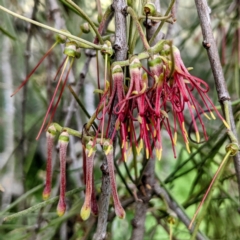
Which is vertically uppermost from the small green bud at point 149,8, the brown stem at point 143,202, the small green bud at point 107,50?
the small green bud at point 149,8

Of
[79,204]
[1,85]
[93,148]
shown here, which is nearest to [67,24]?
[1,85]

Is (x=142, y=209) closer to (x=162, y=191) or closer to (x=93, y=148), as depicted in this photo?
(x=162, y=191)

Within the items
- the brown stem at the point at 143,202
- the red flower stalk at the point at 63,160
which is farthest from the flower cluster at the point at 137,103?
the brown stem at the point at 143,202

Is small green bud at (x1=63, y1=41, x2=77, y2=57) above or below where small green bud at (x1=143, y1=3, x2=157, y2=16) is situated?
below

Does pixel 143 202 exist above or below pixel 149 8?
below

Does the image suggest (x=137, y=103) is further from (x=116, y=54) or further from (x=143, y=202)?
(x=143, y=202)

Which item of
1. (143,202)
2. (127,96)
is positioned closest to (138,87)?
(127,96)

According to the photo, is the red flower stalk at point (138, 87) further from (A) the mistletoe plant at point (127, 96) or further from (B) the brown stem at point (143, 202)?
(B) the brown stem at point (143, 202)

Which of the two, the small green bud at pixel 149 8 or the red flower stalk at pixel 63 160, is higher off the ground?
the small green bud at pixel 149 8

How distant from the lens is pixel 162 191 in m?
0.49

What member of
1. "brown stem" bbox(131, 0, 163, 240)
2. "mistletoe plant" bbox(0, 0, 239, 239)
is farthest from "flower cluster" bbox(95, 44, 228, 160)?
"brown stem" bbox(131, 0, 163, 240)

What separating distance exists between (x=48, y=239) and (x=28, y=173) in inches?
8.3

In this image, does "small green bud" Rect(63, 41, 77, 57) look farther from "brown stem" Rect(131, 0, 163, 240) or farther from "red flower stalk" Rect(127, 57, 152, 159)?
"brown stem" Rect(131, 0, 163, 240)

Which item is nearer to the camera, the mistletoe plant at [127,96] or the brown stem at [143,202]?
the mistletoe plant at [127,96]
